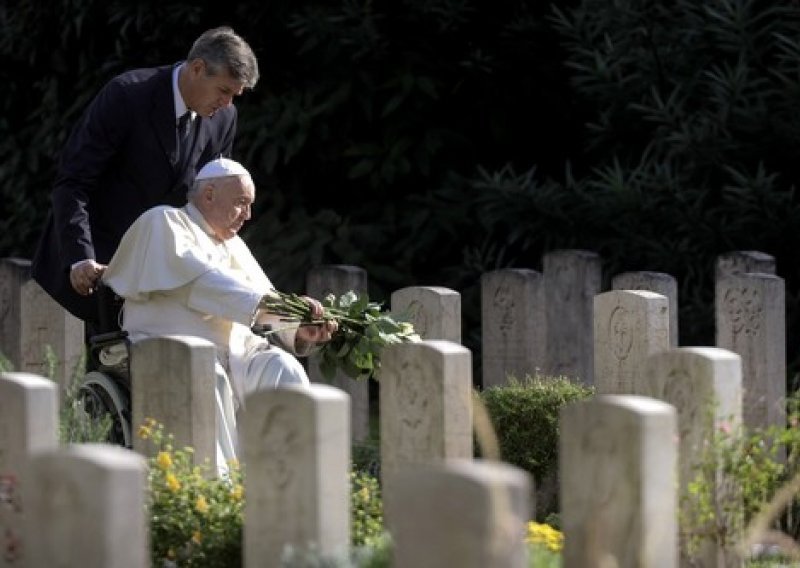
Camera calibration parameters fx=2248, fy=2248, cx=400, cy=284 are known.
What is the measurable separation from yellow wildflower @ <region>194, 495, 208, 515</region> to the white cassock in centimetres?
153

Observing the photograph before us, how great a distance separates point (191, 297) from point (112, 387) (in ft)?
1.61

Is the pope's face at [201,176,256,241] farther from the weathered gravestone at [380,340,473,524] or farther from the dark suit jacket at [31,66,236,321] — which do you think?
the weathered gravestone at [380,340,473,524]

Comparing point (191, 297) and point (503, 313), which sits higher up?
point (191, 297)

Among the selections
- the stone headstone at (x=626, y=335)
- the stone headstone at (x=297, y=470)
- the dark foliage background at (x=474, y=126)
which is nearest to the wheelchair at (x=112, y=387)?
the stone headstone at (x=626, y=335)

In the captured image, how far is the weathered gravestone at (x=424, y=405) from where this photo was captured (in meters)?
6.71

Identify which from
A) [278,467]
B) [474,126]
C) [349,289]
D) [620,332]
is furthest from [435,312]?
[278,467]

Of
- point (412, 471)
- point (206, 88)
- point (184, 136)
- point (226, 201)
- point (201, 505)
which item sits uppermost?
point (206, 88)

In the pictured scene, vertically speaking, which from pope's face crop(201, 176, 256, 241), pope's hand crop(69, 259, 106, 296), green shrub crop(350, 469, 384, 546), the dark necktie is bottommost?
green shrub crop(350, 469, 384, 546)

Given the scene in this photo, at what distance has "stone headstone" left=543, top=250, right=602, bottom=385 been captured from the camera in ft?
33.9

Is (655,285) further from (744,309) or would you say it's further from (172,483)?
(172,483)

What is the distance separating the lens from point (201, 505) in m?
6.70

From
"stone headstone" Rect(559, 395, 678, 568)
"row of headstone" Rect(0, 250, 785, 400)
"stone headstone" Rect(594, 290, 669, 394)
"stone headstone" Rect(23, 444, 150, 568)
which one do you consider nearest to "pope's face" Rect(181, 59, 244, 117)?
"row of headstone" Rect(0, 250, 785, 400)

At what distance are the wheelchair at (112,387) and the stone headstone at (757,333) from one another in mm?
2596

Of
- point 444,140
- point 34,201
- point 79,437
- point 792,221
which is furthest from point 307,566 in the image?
point 34,201
